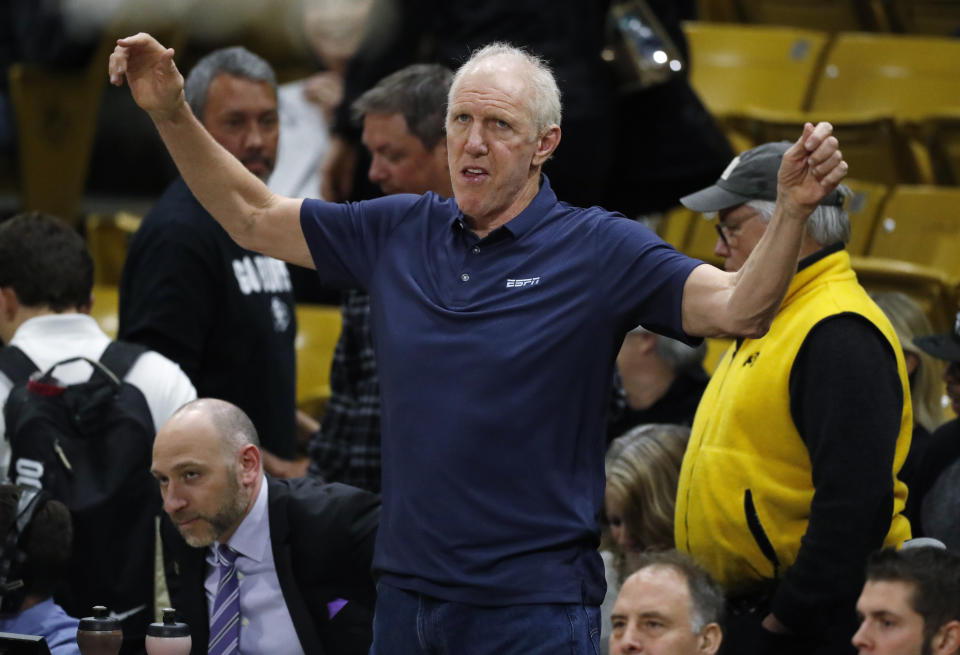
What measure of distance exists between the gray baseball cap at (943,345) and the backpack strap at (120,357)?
73.6 inches

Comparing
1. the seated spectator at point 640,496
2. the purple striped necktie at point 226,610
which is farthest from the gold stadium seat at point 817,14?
the purple striped necktie at point 226,610

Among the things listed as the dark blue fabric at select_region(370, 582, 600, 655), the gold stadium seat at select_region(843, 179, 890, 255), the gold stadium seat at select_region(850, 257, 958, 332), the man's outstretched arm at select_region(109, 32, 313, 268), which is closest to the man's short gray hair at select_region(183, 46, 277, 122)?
the man's outstretched arm at select_region(109, 32, 313, 268)

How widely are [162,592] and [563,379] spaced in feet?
5.19

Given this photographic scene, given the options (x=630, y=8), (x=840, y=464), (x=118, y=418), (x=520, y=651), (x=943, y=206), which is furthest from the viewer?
(x=943, y=206)

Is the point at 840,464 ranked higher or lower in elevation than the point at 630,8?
lower

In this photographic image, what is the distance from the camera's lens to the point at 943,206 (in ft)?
19.0

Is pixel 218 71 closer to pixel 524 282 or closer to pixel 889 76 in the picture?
pixel 524 282

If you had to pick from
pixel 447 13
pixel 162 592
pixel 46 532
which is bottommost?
pixel 162 592

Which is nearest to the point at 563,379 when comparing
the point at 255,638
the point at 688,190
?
the point at 255,638

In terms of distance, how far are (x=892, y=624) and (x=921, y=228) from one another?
11.3 feet

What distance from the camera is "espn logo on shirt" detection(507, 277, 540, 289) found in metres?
2.36

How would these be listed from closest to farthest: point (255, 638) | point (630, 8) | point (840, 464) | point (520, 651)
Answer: point (520, 651), point (840, 464), point (255, 638), point (630, 8)

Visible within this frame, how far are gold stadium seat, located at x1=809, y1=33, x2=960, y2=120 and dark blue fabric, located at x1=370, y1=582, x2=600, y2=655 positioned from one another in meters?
4.78

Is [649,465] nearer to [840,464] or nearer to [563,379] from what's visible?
[840,464]
